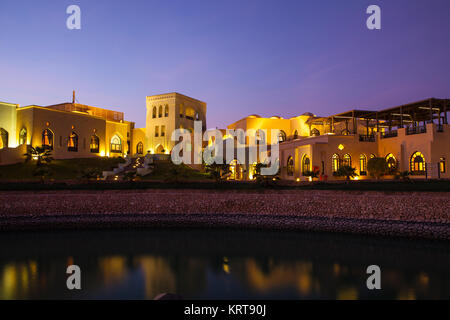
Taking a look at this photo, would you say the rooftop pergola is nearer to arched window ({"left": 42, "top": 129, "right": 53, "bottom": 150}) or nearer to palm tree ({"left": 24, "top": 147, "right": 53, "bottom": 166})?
palm tree ({"left": 24, "top": 147, "right": 53, "bottom": 166})

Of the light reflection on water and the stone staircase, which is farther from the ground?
the stone staircase

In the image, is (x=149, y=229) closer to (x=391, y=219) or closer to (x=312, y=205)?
(x=312, y=205)

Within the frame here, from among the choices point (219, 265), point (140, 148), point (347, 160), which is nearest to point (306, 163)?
point (347, 160)

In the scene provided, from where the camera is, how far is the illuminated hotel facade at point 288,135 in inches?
886

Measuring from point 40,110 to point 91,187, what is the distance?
17132 mm

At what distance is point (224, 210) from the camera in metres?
17.7

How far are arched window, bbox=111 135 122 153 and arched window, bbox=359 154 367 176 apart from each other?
1191 inches

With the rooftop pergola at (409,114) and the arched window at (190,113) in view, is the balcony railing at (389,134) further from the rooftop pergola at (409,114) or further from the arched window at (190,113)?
the arched window at (190,113)

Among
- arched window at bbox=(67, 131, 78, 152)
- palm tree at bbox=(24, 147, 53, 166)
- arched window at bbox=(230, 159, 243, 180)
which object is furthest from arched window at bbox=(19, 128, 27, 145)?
arched window at bbox=(230, 159, 243, 180)

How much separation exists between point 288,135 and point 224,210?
2011cm

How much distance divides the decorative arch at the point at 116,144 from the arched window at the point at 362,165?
30.2m

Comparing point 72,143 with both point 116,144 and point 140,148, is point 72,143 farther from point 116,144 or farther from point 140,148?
point 140,148

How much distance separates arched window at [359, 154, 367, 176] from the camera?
998 inches

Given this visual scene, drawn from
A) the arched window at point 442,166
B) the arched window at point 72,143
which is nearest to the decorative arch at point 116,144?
the arched window at point 72,143
